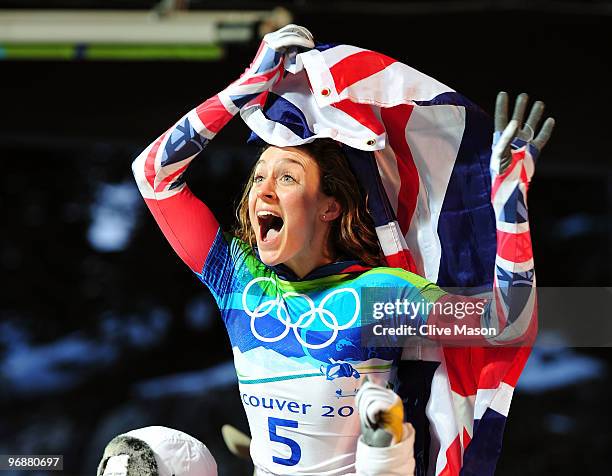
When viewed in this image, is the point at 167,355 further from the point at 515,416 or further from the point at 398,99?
the point at 398,99

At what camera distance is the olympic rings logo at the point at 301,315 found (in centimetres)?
193

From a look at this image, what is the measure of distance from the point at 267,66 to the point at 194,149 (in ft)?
0.73

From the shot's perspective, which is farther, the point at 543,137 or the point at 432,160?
the point at 432,160

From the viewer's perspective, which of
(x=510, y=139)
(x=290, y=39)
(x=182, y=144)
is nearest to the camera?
(x=510, y=139)

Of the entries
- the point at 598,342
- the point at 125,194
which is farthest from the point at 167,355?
the point at 598,342

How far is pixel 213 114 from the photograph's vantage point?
1.95 metres

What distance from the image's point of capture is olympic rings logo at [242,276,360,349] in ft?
6.33

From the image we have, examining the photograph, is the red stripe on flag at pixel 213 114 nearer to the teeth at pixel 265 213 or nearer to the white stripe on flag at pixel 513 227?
the teeth at pixel 265 213

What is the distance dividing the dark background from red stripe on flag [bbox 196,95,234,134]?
1316mm

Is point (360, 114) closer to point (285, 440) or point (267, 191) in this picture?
point (267, 191)

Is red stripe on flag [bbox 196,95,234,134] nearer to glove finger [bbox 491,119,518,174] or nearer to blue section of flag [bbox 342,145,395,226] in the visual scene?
blue section of flag [bbox 342,145,395,226]

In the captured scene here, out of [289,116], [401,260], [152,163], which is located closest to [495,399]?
[401,260]

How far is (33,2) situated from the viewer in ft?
11.4

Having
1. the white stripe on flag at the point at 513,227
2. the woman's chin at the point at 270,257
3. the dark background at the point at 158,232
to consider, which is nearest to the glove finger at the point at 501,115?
the white stripe on flag at the point at 513,227
